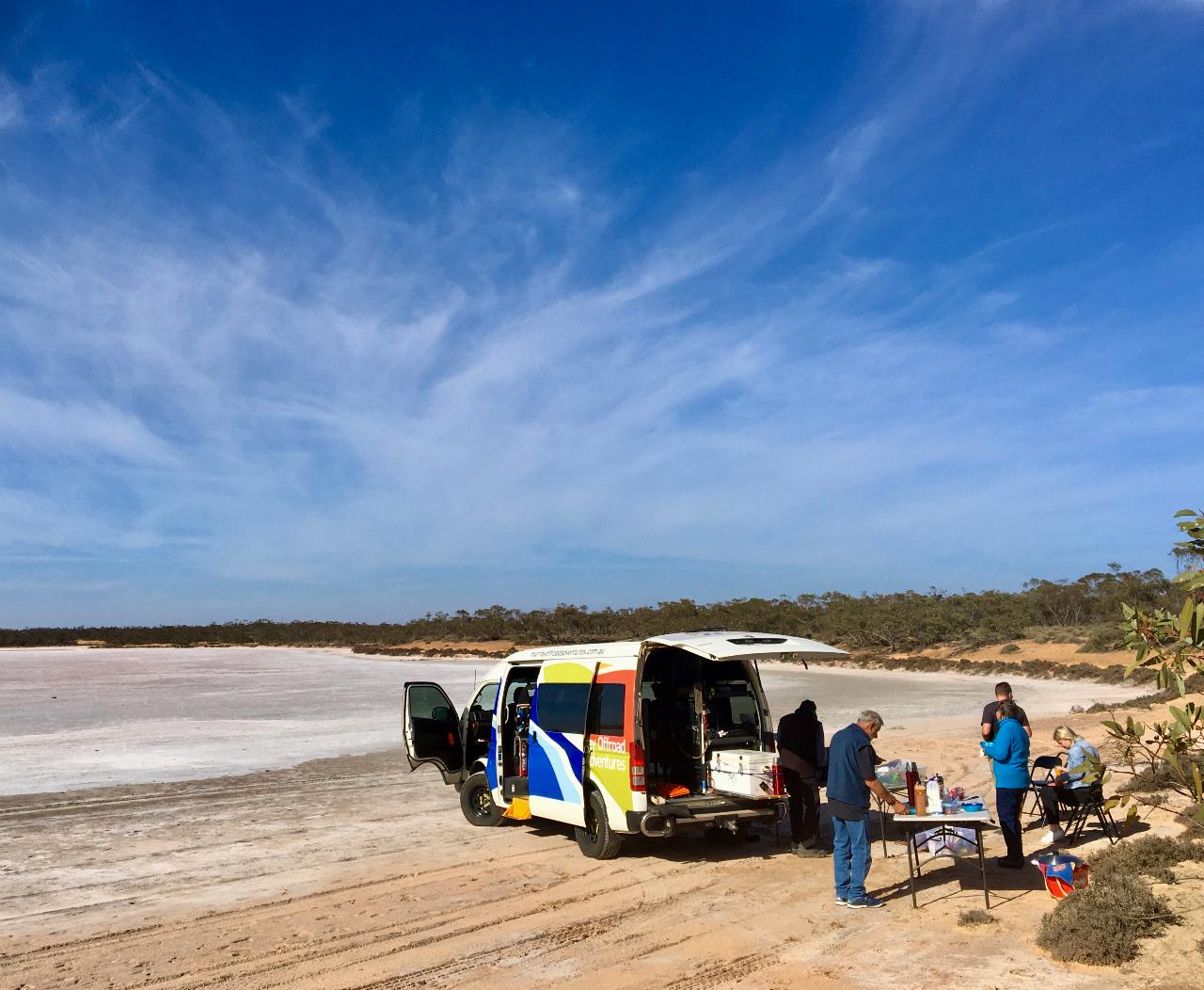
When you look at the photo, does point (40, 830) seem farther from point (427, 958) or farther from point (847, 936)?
point (847, 936)

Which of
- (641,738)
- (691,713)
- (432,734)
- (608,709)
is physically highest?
Answer: (608,709)

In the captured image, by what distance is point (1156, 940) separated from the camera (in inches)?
247

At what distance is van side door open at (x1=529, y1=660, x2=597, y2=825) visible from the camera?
9.70m

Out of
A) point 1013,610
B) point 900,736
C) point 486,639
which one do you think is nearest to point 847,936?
point 900,736

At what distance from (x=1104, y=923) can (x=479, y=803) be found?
7403mm

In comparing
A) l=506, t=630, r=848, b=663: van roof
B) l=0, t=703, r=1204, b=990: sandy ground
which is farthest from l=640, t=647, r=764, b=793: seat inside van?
l=0, t=703, r=1204, b=990: sandy ground

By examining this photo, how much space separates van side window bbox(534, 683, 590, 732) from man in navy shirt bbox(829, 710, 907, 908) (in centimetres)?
286

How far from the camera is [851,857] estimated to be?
769 centimetres

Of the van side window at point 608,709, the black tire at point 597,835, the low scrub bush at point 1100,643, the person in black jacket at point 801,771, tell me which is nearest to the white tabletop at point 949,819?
the person in black jacket at point 801,771

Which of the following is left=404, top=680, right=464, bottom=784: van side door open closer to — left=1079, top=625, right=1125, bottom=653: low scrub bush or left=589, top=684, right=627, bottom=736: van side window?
left=589, top=684, right=627, bottom=736: van side window

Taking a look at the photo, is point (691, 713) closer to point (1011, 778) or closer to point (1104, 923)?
point (1011, 778)

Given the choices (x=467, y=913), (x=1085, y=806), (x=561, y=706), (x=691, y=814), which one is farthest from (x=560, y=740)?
(x=1085, y=806)

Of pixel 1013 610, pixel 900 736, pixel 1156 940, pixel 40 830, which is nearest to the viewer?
pixel 1156 940

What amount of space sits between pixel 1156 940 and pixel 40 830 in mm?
12216
